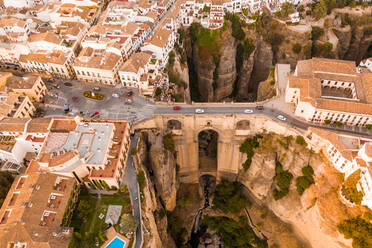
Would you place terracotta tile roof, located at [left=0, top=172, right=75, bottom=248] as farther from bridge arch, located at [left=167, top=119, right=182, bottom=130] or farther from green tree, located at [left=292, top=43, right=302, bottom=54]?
green tree, located at [left=292, top=43, right=302, bottom=54]

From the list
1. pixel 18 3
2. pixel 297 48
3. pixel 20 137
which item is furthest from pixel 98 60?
pixel 297 48

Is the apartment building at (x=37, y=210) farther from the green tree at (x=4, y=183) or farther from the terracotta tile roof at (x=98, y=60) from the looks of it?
the terracotta tile roof at (x=98, y=60)

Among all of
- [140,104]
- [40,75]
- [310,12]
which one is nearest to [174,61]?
[140,104]

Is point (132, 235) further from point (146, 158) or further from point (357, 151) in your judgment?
point (357, 151)

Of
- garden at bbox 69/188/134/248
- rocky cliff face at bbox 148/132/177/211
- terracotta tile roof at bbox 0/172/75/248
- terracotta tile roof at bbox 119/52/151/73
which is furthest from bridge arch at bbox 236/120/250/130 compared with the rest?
terracotta tile roof at bbox 0/172/75/248

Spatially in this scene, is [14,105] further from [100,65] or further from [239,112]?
[239,112]

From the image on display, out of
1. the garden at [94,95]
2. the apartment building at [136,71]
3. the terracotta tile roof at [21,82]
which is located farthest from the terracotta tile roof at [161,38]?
the terracotta tile roof at [21,82]

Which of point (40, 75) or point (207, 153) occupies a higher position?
point (40, 75)
